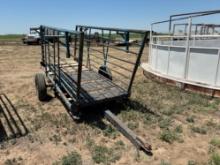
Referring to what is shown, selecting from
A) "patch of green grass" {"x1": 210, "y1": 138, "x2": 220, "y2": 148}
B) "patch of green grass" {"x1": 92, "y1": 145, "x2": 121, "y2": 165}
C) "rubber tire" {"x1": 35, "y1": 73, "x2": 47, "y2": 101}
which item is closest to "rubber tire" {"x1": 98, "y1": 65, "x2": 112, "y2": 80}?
"rubber tire" {"x1": 35, "y1": 73, "x2": 47, "y2": 101}

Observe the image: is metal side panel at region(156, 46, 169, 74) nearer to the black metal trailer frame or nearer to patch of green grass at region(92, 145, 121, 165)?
the black metal trailer frame

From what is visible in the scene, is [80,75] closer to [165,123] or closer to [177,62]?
[165,123]

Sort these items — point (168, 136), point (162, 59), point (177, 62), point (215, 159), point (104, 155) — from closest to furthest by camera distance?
point (215, 159), point (104, 155), point (168, 136), point (177, 62), point (162, 59)

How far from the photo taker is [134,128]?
4.08m

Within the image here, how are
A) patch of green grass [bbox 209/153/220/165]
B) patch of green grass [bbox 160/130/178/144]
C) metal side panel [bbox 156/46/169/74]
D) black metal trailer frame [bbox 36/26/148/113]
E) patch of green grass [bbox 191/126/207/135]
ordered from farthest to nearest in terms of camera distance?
metal side panel [bbox 156/46/169/74]
black metal trailer frame [bbox 36/26/148/113]
patch of green grass [bbox 191/126/207/135]
patch of green grass [bbox 160/130/178/144]
patch of green grass [bbox 209/153/220/165]

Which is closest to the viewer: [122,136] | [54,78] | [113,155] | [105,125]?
[113,155]

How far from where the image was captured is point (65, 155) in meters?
3.29

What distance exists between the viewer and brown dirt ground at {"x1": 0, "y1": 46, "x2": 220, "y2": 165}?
3271 mm

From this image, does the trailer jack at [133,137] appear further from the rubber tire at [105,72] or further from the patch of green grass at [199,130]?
the rubber tire at [105,72]

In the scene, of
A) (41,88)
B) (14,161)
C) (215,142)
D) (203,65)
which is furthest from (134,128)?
(203,65)

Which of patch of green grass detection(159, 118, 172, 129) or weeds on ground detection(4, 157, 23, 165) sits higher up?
patch of green grass detection(159, 118, 172, 129)

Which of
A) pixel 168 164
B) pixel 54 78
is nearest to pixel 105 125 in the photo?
pixel 168 164

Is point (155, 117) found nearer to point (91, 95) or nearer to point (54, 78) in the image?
point (91, 95)

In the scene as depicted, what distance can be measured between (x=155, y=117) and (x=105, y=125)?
996 mm
